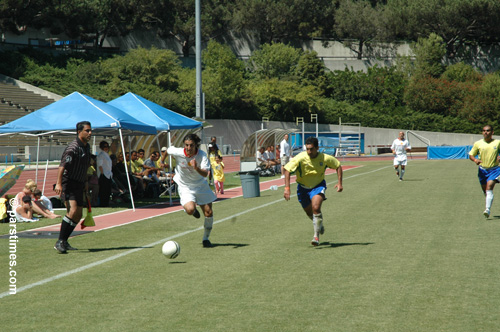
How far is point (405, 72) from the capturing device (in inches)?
2955

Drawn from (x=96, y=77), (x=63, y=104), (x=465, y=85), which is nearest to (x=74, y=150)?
(x=63, y=104)

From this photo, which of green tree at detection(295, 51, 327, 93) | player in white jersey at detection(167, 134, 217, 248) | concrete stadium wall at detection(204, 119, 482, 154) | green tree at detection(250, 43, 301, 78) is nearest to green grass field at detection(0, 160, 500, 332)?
player in white jersey at detection(167, 134, 217, 248)

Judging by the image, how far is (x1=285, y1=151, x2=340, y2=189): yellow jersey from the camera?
10.5m

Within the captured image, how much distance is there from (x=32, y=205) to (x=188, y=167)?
6.31 meters

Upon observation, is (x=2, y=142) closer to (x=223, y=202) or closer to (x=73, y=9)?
(x=73, y=9)

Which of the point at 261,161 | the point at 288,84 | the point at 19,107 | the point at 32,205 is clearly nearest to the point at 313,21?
the point at 288,84

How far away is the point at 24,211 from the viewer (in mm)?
14742

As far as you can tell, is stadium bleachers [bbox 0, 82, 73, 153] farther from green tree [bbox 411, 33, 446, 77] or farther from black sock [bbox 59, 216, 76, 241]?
green tree [bbox 411, 33, 446, 77]

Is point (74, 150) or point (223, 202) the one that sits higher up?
point (74, 150)

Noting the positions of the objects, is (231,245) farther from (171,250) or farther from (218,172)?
(218,172)

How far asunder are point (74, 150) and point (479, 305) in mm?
6450

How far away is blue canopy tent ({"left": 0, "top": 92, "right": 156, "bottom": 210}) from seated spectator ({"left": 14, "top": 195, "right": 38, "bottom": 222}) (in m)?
2.55

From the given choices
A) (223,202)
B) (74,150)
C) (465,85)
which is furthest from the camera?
(465,85)

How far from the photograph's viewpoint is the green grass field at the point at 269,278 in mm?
5914
